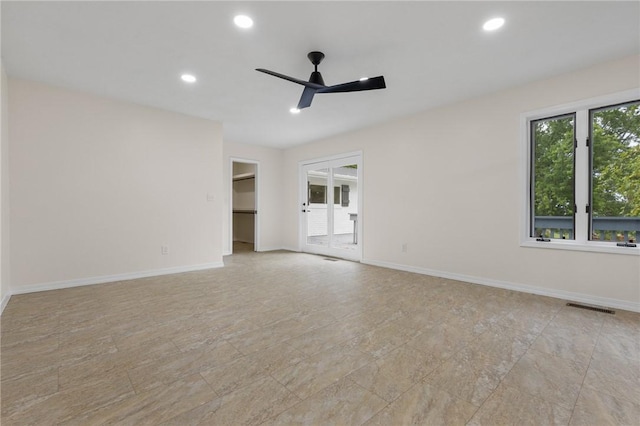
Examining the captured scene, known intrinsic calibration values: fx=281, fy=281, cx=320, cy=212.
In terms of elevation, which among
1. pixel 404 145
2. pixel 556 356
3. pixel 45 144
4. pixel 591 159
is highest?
pixel 404 145

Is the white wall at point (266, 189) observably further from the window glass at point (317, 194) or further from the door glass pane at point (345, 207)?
the door glass pane at point (345, 207)

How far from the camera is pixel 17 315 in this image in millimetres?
2676

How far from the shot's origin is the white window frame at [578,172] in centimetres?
298

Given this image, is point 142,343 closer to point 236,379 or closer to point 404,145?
point 236,379

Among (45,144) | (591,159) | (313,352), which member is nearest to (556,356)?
(313,352)

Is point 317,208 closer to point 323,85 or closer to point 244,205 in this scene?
point 244,205

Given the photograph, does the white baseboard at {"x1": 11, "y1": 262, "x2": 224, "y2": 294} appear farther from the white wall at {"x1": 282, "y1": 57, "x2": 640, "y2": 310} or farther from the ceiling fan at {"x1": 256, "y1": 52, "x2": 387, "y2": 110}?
the ceiling fan at {"x1": 256, "y1": 52, "x2": 387, "y2": 110}

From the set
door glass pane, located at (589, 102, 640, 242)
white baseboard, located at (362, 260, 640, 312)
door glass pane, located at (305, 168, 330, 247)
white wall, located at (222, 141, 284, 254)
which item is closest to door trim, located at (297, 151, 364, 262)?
door glass pane, located at (305, 168, 330, 247)

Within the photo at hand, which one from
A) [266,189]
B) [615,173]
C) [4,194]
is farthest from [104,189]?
[615,173]

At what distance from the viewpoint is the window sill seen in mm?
2889

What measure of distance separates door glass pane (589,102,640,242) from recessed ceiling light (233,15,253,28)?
3.79 m

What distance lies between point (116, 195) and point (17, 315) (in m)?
1.79

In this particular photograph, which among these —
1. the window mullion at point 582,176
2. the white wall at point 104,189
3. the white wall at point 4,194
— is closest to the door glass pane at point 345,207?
the white wall at point 104,189

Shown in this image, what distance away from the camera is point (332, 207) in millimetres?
6125
